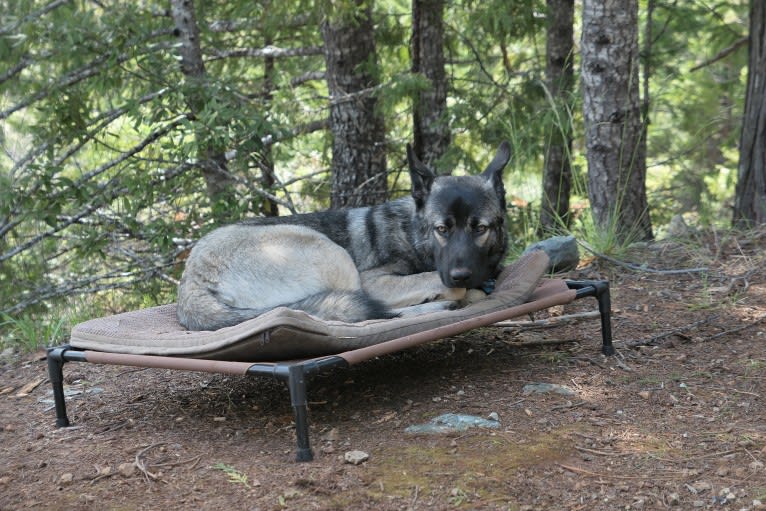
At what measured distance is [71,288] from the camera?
23.2 ft

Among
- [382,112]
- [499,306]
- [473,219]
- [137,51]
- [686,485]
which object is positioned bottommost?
[686,485]

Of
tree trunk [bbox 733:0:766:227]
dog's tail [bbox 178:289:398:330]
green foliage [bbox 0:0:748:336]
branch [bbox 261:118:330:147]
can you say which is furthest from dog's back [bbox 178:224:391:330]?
tree trunk [bbox 733:0:766:227]

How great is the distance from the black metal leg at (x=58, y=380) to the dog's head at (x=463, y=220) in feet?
6.48

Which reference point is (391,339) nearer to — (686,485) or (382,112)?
(686,485)

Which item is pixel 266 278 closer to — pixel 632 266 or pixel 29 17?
pixel 632 266

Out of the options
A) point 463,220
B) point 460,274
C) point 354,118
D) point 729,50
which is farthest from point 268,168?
point 729,50

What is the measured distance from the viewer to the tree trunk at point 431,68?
7258 mm

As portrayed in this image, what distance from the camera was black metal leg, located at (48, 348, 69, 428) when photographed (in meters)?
3.91

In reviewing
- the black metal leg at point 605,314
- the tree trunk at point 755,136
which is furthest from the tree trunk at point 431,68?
the black metal leg at point 605,314

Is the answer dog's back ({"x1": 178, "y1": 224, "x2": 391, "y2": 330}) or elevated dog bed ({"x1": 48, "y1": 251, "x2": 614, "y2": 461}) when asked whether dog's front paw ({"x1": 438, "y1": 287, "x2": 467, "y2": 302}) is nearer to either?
elevated dog bed ({"x1": 48, "y1": 251, "x2": 614, "y2": 461})

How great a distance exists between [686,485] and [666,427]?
1.83 feet

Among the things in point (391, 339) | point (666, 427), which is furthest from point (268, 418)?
point (666, 427)

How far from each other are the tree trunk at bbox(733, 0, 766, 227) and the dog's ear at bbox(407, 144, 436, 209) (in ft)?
10.00

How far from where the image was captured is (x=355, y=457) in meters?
3.15
